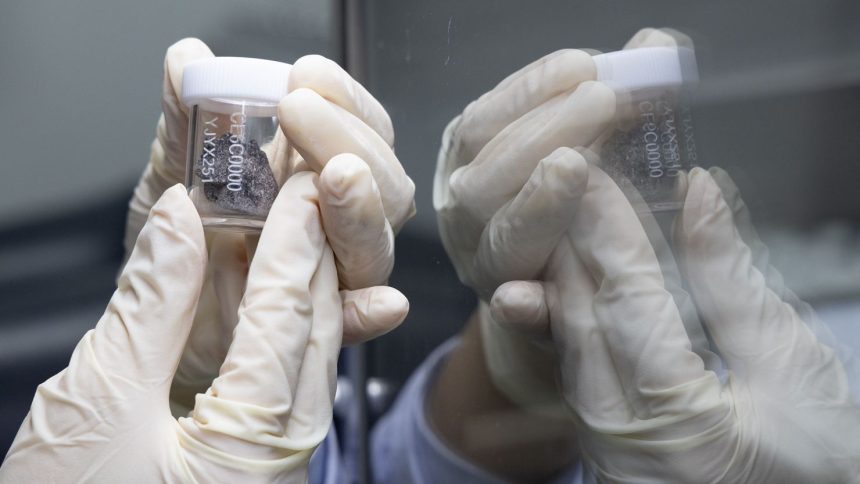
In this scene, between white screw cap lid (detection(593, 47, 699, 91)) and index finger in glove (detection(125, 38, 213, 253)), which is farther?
index finger in glove (detection(125, 38, 213, 253))

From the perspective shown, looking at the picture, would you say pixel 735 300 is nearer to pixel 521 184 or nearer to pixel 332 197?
pixel 521 184

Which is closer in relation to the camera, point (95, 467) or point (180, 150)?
point (95, 467)

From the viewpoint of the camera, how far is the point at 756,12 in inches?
25.6

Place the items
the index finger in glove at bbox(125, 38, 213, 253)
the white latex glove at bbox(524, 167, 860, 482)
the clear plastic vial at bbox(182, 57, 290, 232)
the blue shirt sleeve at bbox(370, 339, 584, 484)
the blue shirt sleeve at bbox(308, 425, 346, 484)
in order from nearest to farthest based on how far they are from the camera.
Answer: the white latex glove at bbox(524, 167, 860, 482) < the clear plastic vial at bbox(182, 57, 290, 232) < the index finger in glove at bbox(125, 38, 213, 253) < the blue shirt sleeve at bbox(370, 339, 584, 484) < the blue shirt sleeve at bbox(308, 425, 346, 484)

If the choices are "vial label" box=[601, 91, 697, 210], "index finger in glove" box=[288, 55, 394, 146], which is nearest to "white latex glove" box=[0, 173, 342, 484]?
"index finger in glove" box=[288, 55, 394, 146]

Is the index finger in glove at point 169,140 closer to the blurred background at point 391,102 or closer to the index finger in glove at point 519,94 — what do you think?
the blurred background at point 391,102

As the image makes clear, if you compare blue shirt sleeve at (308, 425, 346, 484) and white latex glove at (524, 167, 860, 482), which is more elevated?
white latex glove at (524, 167, 860, 482)

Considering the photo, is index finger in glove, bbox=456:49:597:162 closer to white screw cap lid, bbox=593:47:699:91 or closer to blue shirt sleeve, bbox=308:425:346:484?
white screw cap lid, bbox=593:47:699:91

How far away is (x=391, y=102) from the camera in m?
1.16

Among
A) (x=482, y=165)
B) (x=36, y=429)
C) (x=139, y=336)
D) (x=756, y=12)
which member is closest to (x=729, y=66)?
(x=756, y=12)

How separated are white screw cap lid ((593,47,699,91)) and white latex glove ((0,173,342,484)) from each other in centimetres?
31

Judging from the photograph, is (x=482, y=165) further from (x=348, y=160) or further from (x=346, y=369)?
(x=346, y=369)

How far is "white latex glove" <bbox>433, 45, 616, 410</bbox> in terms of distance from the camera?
28.0 inches

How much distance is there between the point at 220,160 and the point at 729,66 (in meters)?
0.47
